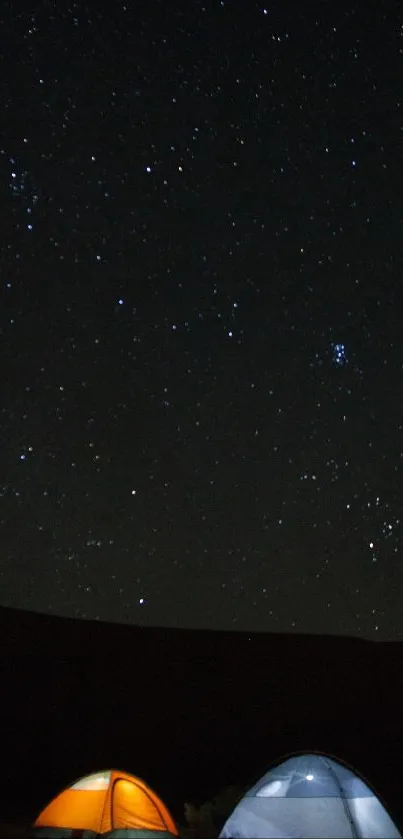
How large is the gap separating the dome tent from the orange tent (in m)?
0.65

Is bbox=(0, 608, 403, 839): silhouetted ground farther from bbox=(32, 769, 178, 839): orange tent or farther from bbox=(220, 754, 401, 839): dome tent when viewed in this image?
bbox=(220, 754, 401, 839): dome tent

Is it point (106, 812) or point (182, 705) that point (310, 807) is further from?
point (182, 705)

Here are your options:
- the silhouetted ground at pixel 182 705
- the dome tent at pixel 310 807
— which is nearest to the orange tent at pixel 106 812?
the dome tent at pixel 310 807

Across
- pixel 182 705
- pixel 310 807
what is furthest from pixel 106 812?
pixel 182 705

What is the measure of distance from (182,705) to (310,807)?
394 inches

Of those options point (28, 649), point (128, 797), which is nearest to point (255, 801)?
point (128, 797)

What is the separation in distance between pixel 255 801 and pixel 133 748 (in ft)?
26.3

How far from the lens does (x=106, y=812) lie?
6.43m

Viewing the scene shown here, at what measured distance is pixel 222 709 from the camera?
1554 centimetres

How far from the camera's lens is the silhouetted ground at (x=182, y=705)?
41.1ft

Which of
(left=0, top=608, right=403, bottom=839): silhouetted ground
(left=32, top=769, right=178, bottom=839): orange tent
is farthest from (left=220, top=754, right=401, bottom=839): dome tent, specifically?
(left=0, top=608, right=403, bottom=839): silhouetted ground

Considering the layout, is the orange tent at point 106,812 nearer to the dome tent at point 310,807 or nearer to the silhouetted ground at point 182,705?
the dome tent at point 310,807

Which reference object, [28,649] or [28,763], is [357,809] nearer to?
[28,763]

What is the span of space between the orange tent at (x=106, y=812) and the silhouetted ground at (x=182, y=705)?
131 inches
